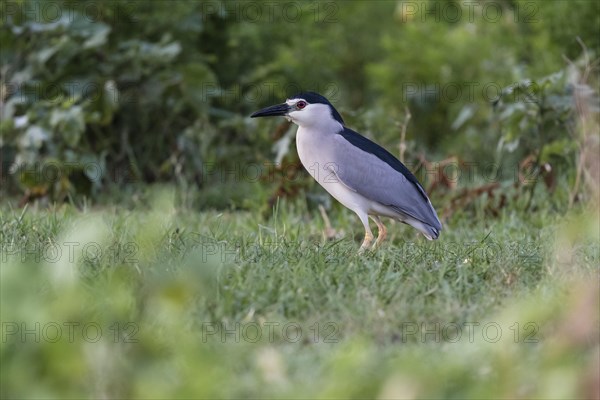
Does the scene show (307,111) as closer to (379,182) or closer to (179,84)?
(379,182)

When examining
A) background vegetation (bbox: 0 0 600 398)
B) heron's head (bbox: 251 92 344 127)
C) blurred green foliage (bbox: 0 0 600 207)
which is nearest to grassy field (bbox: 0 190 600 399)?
background vegetation (bbox: 0 0 600 398)

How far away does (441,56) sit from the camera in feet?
42.4

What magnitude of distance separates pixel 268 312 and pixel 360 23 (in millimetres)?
10305

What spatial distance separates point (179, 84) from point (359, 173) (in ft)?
11.3

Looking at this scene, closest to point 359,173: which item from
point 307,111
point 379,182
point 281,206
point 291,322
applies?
point 379,182

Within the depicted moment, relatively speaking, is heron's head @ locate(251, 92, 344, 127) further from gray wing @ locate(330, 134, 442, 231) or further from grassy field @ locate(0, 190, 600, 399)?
grassy field @ locate(0, 190, 600, 399)

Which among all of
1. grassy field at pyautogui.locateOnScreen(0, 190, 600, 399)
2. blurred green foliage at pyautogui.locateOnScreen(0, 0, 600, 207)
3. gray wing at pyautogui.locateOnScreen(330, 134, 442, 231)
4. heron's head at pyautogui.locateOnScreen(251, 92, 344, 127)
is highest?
grassy field at pyautogui.locateOnScreen(0, 190, 600, 399)

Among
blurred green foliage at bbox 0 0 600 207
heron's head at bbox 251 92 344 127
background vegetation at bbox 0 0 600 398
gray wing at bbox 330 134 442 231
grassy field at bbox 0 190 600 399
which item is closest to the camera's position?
grassy field at bbox 0 190 600 399

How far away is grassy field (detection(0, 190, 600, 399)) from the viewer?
3.69 m

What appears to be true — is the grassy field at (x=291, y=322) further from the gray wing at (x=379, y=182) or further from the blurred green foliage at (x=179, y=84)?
the blurred green foliage at (x=179, y=84)

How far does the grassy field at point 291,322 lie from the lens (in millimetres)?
3693

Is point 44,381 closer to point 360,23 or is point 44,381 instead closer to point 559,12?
point 559,12

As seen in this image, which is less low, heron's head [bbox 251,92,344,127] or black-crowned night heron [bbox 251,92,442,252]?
heron's head [bbox 251,92,344,127]

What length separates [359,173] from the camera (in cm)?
657
